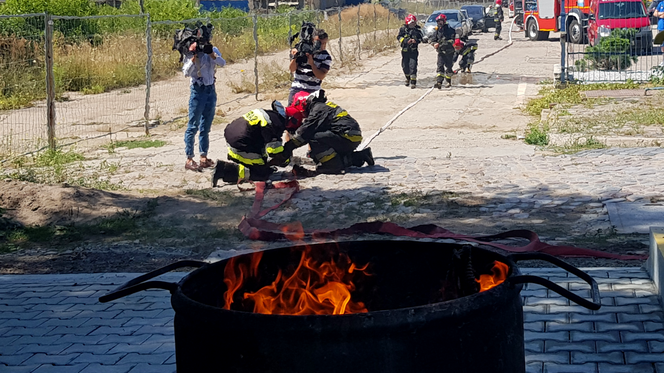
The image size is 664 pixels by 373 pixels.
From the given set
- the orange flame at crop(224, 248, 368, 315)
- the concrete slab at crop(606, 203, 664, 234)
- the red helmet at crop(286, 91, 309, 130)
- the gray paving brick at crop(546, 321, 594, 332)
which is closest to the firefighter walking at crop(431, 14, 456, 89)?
the red helmet at crop(286, 91, 309, 130)

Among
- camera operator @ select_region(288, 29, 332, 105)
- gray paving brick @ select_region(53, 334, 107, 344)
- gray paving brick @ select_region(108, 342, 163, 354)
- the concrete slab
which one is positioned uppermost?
camera operator @ select_region(288, 29, 332, 105)

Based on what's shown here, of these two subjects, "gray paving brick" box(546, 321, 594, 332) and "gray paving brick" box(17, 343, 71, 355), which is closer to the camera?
"gray paving brick" box(546, 321, 594, 332)

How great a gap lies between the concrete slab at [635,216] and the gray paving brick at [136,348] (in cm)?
421

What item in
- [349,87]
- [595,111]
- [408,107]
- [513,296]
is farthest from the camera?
[349,87]

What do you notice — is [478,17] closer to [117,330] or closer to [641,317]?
[641,317]

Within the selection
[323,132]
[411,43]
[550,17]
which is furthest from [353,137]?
[550,17]

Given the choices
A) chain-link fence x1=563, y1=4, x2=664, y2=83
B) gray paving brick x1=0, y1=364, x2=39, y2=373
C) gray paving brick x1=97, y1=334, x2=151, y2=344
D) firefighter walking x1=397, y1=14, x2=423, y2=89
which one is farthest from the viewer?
firefighter walking x1=397, y1=14, x2=423, y2=89

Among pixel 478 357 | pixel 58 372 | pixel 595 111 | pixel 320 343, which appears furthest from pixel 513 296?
pixel 595 111

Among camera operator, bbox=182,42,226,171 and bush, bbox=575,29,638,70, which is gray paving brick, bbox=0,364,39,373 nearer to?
camera operator, bbox=182,42,226,171

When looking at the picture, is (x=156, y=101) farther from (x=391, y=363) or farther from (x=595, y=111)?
(x=391, y=363)

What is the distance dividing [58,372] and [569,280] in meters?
3.23

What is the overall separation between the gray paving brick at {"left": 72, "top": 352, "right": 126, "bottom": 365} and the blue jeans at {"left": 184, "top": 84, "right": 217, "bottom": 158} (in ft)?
20.5

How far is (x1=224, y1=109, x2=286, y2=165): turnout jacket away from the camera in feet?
31.3

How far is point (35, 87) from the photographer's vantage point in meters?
18.7
